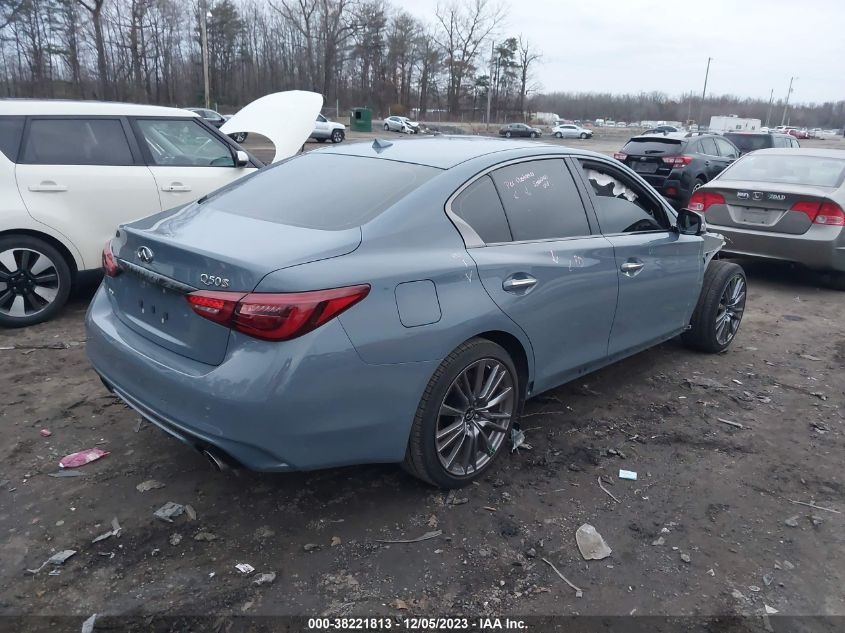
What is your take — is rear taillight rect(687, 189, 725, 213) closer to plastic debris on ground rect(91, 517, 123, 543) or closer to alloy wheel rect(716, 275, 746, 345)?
alloy wheel rect(716, 275, 746, 345)

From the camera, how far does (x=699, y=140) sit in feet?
44.4

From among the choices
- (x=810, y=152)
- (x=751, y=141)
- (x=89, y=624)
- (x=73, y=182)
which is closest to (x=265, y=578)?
(x=89, y=624)

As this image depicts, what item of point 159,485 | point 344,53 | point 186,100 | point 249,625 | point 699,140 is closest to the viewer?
point 249,625

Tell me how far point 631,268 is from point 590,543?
5.84 ft

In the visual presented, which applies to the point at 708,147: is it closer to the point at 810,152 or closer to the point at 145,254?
the point at 810,152

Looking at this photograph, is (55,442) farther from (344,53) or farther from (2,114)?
(344,53)

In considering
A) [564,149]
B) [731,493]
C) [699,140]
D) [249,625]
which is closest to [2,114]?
[564,149]

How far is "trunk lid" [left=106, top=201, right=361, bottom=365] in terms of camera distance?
2588mm

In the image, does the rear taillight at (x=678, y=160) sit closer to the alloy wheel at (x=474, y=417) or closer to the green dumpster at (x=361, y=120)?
the alloy wheel at (x=474, y=417)

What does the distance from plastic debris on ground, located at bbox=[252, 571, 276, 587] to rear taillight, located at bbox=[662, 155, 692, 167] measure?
480 inches

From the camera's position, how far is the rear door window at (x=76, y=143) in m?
5.29

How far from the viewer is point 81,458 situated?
3432 millimetres

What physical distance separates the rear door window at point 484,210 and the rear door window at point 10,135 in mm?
3962

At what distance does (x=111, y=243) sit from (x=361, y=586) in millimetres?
2079
